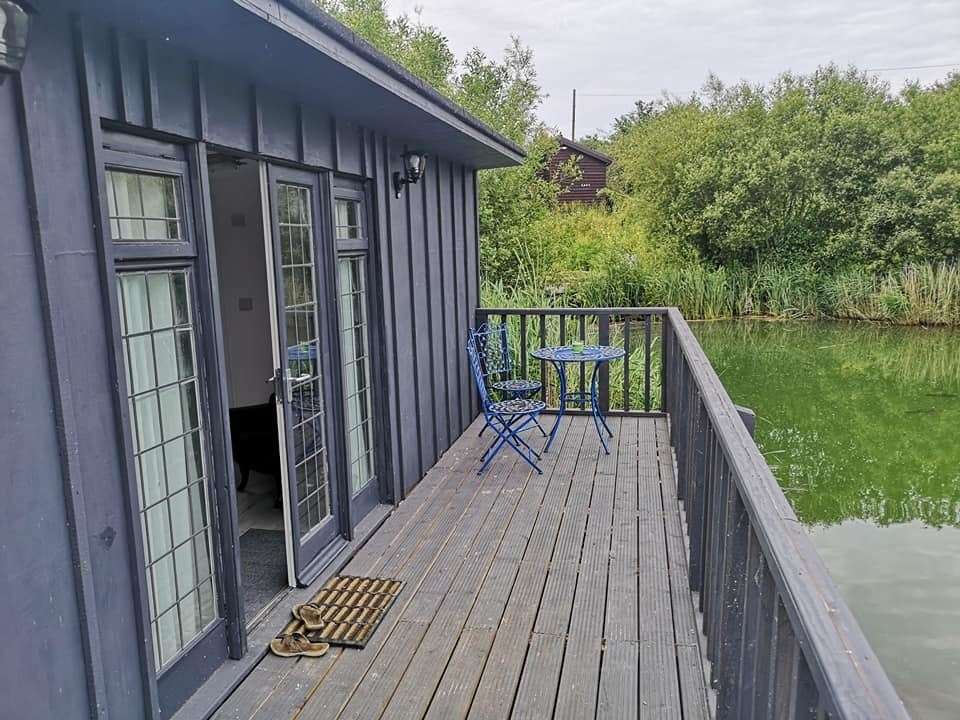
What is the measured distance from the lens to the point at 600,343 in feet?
19.2

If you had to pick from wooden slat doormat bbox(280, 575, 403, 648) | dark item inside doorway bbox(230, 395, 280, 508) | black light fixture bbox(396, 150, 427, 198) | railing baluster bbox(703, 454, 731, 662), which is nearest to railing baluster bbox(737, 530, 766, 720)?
railing baluster bbox(703, 454, 731, 662)

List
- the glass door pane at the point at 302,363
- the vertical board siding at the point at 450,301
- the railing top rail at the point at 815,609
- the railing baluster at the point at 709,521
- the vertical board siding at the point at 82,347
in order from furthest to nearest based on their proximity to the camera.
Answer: the vertical board siding at the point at 450,301 < the glass door pane at the point at 302,363 < the railing baluster at the point at 709,521 < the vertical board siding at the point at 82,347 < the railing top rail at the point at 815,609

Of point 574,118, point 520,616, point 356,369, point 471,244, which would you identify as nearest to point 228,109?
point 356,369

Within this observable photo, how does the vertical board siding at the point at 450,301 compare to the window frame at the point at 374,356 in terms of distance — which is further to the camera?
the vertical board siding at the point at 450,301

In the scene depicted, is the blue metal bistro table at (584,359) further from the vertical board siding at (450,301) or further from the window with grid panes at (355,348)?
the window with grid panes at (355,348)

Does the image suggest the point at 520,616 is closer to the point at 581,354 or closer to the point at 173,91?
the point at 173,91

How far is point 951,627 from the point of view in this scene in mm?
4043

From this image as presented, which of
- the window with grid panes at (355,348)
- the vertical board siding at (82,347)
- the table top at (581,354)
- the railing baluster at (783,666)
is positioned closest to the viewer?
the railing baluster at (783,666)

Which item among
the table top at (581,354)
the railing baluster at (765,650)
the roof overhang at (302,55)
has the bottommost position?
the railing baluster at (765,650)

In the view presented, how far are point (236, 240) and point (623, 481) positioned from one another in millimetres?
2850

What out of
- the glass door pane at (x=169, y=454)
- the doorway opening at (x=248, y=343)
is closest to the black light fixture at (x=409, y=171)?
the doorway opening at (x=248, y=343)

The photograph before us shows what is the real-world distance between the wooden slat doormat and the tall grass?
31.2 feet

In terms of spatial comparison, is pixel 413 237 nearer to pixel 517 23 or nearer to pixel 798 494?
pixel 798 494

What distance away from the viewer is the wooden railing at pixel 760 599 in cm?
98
